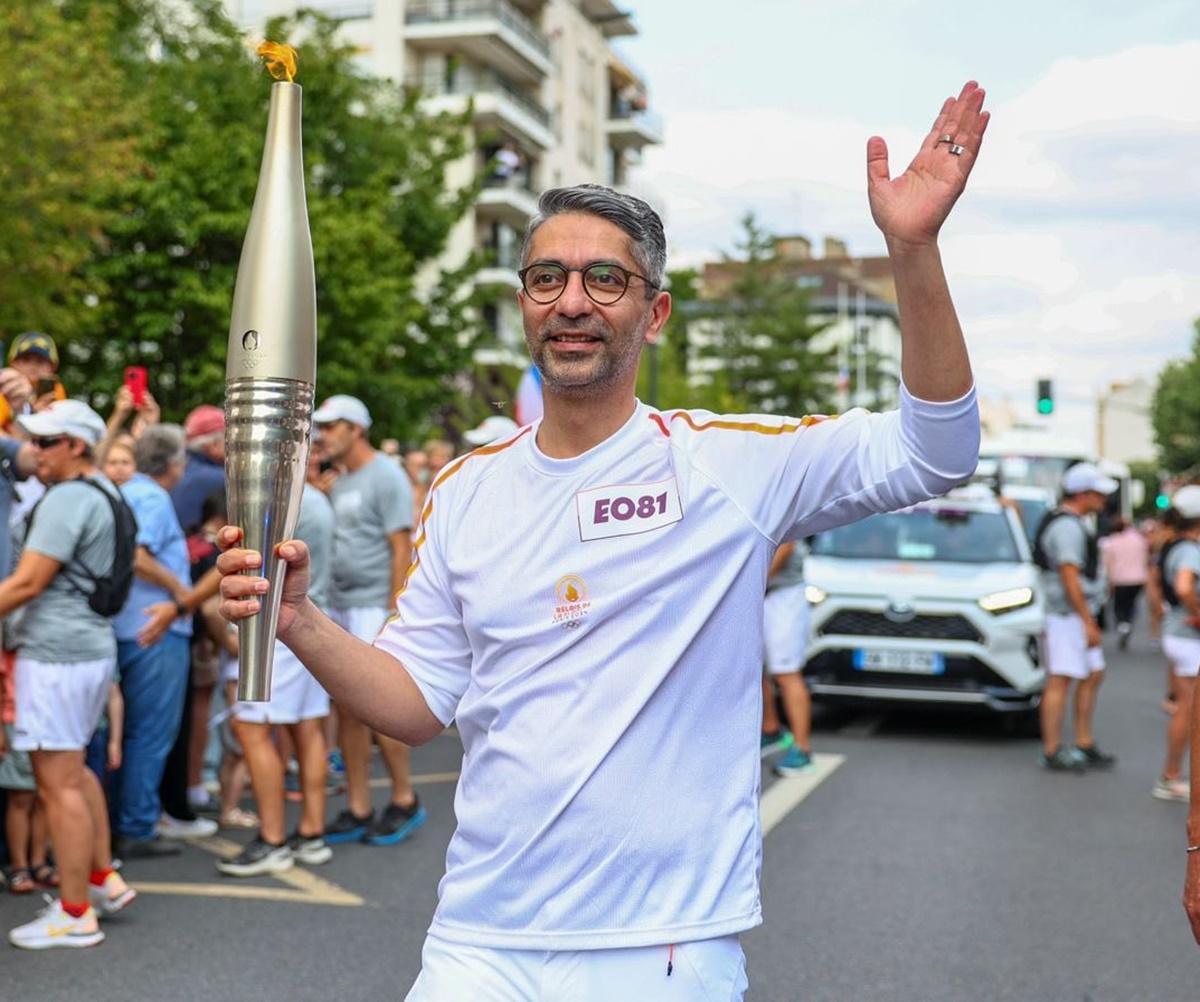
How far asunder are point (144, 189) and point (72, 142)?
6.99 meters

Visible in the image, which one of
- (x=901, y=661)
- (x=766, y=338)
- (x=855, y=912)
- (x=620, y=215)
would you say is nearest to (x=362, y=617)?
(x=855, y=912)

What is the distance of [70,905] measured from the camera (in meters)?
6.27

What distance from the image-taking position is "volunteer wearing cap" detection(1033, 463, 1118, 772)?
1100 centimetres

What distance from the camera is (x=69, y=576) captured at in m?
6.40

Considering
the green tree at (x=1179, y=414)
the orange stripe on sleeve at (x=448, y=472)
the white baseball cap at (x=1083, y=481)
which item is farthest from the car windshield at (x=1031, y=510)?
the green tree at (x=1179, y=414)

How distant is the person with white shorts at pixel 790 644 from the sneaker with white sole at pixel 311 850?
347 centimetres

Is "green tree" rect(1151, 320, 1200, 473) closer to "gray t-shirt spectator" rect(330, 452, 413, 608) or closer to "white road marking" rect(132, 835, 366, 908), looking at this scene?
"gray t-shirt spectator" rect(330, 452, 413, 608)

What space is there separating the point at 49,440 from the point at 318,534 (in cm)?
186

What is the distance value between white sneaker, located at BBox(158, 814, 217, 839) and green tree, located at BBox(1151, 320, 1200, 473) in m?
67.8

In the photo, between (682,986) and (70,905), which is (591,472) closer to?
(682,986)

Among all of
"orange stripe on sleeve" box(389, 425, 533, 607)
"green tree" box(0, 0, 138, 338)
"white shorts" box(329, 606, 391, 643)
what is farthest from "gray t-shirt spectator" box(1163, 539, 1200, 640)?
"green tree" box(0, 0, 138, 338)

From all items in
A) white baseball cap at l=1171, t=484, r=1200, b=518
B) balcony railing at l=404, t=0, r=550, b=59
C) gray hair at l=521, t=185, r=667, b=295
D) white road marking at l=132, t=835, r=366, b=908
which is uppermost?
balcony railing at l=404, t=0, r=550, b=59

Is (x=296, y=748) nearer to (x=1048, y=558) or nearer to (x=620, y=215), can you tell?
(x=1048, y=558)

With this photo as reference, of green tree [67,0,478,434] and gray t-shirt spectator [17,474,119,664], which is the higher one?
green tree [67,0,478,434]
